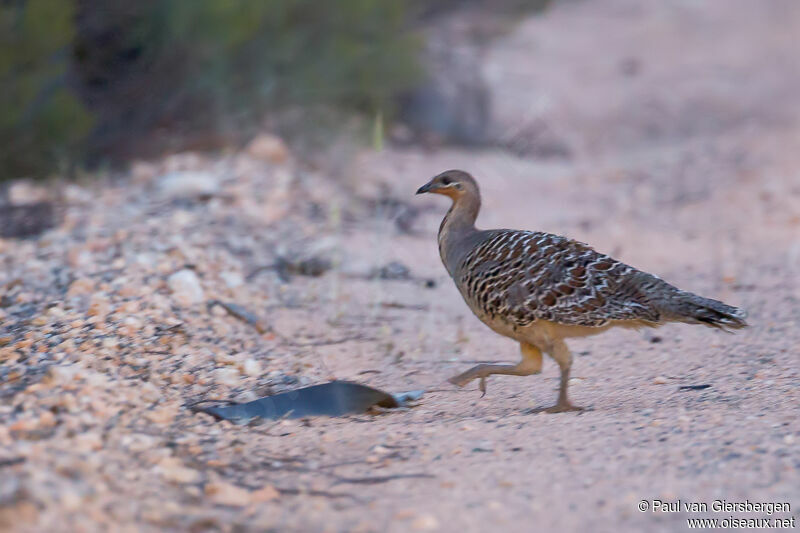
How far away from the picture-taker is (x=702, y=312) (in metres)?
4.57

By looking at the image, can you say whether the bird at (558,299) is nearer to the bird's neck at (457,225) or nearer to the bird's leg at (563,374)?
the bird's leg at (563,374)

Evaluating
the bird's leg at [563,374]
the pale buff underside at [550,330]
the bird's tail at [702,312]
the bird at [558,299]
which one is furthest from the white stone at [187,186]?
the bird's tail at [702,312]

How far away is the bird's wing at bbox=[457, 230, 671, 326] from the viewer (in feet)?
15.6

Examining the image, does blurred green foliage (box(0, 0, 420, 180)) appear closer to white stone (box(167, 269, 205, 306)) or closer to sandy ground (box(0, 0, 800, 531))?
sandy ground (box(0, 0, 800, 531))

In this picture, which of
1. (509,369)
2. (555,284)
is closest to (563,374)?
(509,369)

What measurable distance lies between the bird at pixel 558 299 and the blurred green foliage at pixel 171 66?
5622 mm

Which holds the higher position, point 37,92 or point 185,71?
point 185,71

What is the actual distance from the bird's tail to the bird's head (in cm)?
148

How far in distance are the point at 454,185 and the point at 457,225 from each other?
10.1 inches

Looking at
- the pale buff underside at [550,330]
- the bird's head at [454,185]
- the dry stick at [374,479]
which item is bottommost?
the dry stick at [374,479]

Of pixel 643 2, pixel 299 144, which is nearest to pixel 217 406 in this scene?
pixel 299 144

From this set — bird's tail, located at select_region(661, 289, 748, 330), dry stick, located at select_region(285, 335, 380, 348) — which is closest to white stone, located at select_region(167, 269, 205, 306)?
dry stick, located at select_region(285, 335, 380, 348)

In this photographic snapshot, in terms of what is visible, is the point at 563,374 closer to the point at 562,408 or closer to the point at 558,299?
the point at 562,408

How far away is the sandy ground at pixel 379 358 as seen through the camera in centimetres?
353
